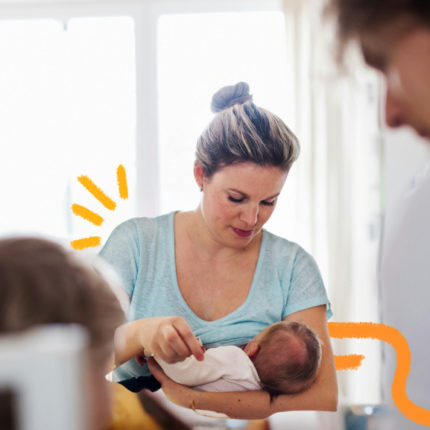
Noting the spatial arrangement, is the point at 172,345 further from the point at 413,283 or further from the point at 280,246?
→ the point at 413,283

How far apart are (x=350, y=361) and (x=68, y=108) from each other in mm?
1413

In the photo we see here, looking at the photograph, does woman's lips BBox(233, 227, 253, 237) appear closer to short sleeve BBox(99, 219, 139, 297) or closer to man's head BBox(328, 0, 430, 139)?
short sleeve BBox(99, 219, 139, 297)

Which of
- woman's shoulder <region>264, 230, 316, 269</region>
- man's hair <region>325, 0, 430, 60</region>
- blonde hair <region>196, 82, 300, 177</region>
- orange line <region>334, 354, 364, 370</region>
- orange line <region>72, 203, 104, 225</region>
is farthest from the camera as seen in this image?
orange line <region>72, 203, 104, 225</region>

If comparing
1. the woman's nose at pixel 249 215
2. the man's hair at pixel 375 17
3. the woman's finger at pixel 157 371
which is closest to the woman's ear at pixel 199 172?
the woman's nose at pixel 249 215

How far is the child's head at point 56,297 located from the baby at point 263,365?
1.90 feet

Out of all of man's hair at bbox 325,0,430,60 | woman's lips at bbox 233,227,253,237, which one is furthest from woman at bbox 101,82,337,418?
man's hair at bbox 325,0,430,60

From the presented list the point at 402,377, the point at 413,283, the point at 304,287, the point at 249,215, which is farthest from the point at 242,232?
the point at 402,377

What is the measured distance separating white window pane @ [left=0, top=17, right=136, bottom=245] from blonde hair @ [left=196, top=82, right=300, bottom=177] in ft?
3.50

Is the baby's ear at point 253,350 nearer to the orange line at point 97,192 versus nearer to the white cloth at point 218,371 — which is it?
the white cloth at point 218,371

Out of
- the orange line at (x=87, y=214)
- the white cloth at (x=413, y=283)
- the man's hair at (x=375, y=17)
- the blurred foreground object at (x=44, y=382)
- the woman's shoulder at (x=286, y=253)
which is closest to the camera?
the blurred foreground object at (x=44, y=382)

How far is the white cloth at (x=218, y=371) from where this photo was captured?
39.1 inches

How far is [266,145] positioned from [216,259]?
0.30 meters

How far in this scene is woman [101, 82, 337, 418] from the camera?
97cm

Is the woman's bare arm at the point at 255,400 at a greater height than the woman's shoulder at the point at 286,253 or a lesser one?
lesser
